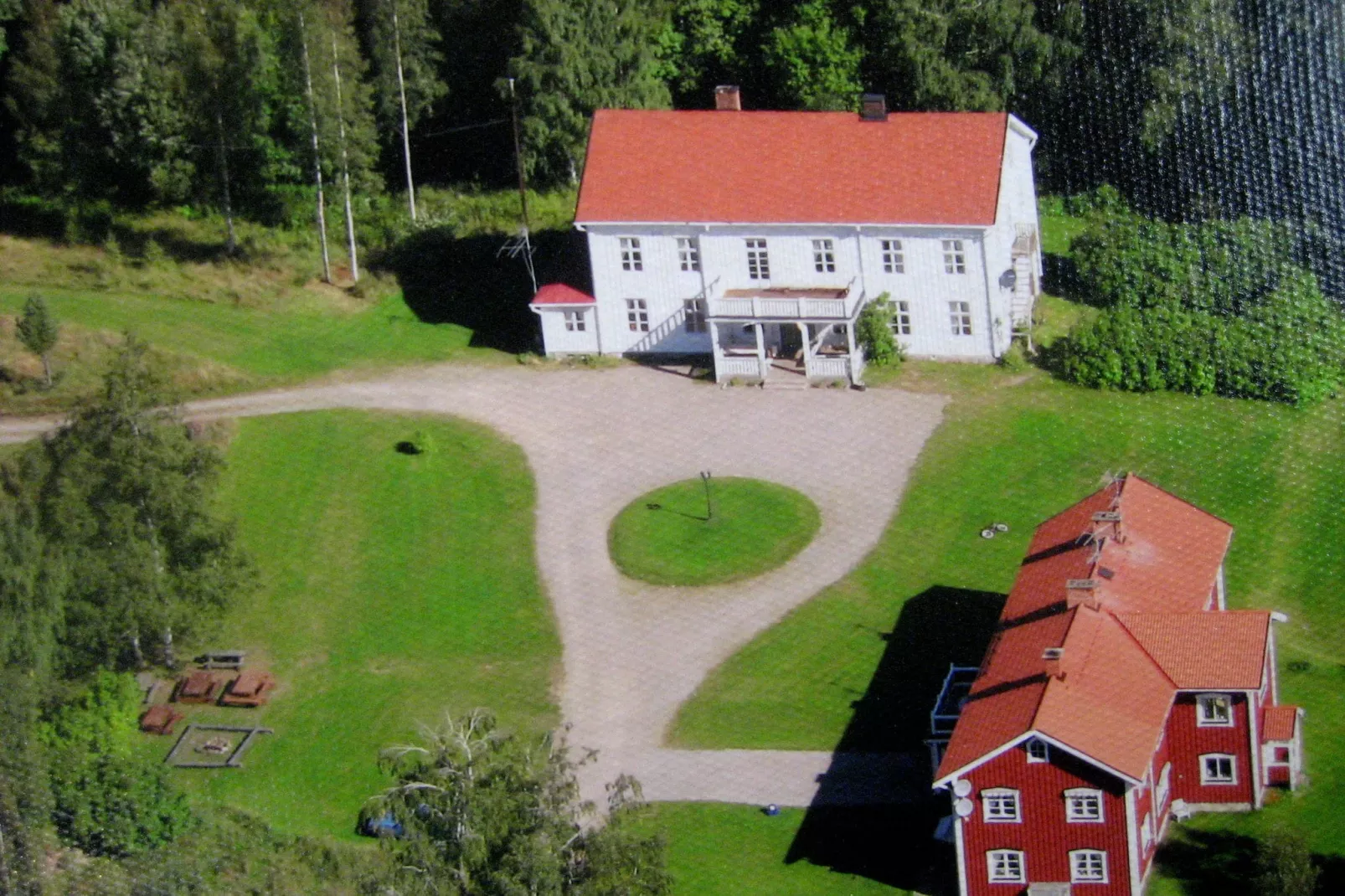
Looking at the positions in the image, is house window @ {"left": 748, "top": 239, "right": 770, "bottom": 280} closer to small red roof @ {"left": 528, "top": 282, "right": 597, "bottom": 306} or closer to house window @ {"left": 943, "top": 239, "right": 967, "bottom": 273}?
small red roof @ {"left": 528, "top": 282, "right": 597, "bottom": 306}

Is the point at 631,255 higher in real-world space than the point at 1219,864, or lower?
higher

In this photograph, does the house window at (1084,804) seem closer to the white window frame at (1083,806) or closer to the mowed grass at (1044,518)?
the white window frame at (1083,806)

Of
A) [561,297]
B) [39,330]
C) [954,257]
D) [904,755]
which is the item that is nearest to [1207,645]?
[904,755]

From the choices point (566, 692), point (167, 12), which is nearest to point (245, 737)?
point (566, 692)

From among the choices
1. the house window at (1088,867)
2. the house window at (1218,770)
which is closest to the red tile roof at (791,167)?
the house window at (1218,770)

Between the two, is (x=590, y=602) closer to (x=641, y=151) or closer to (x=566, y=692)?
(x=566, y=692)

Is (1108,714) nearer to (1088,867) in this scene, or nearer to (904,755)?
(1088,867)
